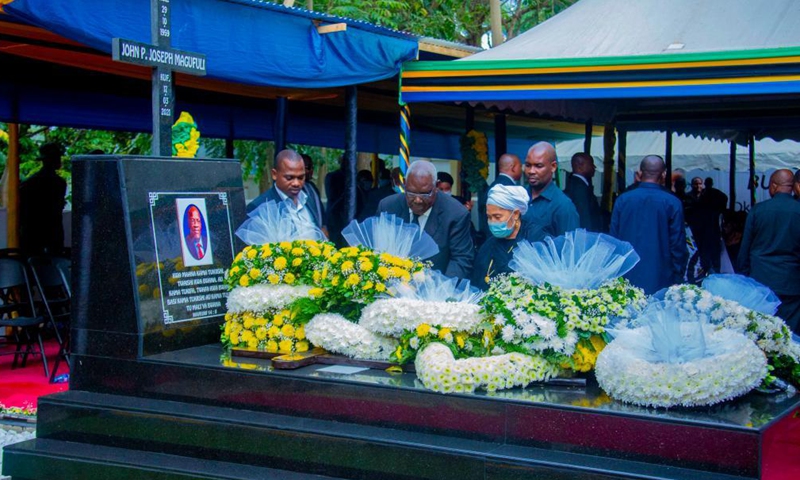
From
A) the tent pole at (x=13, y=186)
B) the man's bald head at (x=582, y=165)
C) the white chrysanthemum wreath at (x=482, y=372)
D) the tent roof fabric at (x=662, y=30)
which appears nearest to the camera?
the white chrysanthemum wreath at (x=482, y=372)

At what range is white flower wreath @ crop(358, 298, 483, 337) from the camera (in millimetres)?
4754

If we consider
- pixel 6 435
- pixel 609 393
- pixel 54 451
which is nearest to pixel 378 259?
pixel 609 393

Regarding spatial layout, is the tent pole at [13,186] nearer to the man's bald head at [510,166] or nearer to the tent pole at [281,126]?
the tent pole at [281,126]

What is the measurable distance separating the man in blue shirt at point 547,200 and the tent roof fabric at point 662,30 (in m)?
2.35

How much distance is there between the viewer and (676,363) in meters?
4.02

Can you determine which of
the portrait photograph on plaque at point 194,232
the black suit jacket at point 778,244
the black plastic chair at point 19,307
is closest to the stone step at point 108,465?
the portrait photograph on plaque at point 194,232

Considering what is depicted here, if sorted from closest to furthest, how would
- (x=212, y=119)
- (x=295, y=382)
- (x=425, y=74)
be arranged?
(x=295, y=382) < (x=425, y=74) < (x=212, y=119)

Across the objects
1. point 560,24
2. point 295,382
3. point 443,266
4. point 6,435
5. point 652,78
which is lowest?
point 6,435

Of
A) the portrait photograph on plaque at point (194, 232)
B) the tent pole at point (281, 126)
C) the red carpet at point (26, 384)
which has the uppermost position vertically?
the tent pole at point (281, 126)

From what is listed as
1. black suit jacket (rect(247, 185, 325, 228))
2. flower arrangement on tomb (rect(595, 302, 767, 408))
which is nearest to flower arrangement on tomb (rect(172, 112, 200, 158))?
black suit jacket (rect(247, 185, 325, 228))

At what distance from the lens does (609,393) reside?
4207mm

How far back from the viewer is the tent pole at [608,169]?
1312 centimetres

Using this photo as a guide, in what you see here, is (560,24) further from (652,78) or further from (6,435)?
(6,435)

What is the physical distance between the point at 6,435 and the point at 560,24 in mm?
6818
